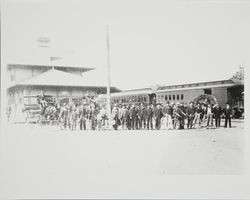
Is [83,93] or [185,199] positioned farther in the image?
[83,93]

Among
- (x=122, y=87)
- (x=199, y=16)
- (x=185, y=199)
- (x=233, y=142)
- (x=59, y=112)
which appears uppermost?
(x=199, y=16)

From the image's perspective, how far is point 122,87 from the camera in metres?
3.38

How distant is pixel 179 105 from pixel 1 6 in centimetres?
205

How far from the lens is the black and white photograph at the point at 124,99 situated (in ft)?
10.5

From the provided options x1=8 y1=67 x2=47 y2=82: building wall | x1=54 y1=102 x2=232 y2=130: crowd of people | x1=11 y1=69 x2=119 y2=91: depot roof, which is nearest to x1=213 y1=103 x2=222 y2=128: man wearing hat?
x1=54 y1=102 x2=232 y2=130: crowd of people

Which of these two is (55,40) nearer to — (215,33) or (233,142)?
(215,33)

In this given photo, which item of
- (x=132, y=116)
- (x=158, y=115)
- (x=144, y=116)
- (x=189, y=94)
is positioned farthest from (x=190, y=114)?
(x=132, y=116)

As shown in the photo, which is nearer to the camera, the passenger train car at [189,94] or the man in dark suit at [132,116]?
the passenger train car at [189,94]

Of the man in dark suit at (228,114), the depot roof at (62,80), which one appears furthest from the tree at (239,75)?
the depot roof at (62,80)

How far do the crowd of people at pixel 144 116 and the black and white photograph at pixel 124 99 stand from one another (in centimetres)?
1

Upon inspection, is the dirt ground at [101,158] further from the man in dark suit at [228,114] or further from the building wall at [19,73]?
the building wall at [19,73]

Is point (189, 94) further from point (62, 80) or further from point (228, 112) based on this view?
point (62, 80)

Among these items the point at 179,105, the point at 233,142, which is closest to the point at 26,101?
the point at 179,105

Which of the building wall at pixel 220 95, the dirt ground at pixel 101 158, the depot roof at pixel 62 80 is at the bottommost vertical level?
the dirt ground at pixel 101 158
